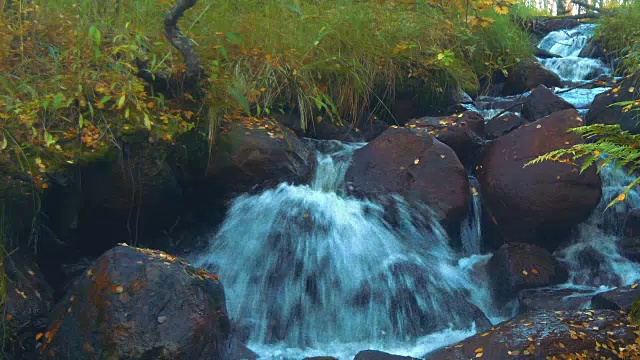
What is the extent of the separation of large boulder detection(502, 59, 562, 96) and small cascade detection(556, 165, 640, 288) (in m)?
2.97

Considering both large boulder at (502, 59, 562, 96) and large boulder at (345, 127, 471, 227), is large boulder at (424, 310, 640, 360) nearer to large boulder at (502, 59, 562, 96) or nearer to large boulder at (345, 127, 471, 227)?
large boulder at (345, 127, 471, 227)

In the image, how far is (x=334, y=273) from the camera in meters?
5.11

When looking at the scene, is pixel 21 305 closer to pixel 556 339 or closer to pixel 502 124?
pixel 556 339

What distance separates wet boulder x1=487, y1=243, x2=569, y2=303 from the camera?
5.25 metres

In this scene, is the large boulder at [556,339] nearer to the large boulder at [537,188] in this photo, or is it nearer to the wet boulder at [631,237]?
the large boulder at [537,188]

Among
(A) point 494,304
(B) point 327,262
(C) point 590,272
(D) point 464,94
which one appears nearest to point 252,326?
(B) point 327,262

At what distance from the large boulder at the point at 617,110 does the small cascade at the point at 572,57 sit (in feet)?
9.43

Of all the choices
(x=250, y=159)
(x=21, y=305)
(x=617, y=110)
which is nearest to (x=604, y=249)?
(x=617, y=110)

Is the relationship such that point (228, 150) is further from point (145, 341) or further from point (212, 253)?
point (145, 341)

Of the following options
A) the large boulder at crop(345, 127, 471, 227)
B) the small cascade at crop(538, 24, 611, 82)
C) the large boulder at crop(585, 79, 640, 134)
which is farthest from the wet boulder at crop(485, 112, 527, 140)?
the small cascade at crop(538, 24, 611, 82)

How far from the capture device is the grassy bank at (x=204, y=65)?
15.7 feet

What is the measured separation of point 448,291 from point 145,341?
2.63 metres

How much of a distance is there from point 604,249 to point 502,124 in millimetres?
1915

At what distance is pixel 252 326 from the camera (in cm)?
480
